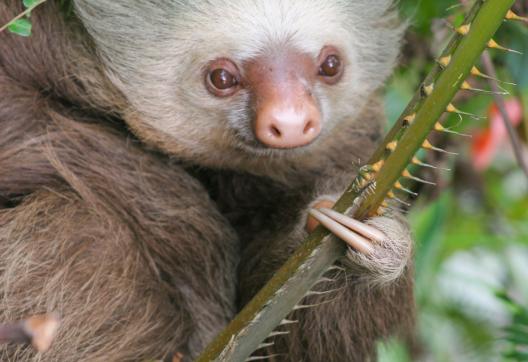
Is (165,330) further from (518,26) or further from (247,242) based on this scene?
(518,26)

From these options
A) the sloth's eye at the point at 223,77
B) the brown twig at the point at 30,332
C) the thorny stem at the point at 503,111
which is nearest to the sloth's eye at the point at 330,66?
the sloth's eye at the point at 223,77

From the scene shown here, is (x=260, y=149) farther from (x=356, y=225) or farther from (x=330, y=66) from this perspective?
(x=356, y=225)

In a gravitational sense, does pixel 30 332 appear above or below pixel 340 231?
below

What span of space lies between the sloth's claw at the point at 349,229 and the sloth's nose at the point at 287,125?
0.61 meters

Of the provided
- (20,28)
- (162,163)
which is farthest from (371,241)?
(162,163)

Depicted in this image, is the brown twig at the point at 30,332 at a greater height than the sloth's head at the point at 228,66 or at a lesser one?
lesser

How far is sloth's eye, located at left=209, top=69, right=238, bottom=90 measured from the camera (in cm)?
374

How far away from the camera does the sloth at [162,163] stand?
368 centimetres

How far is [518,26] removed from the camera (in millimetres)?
4562

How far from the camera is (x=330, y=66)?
12.9 feet

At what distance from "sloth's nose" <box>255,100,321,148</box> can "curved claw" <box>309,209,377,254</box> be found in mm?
609

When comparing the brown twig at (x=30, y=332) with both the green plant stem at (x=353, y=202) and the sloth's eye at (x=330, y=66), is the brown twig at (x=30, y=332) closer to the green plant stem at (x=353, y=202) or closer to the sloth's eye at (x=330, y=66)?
the green plant stem at (x=353, y=202)

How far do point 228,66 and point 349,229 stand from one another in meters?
1.16

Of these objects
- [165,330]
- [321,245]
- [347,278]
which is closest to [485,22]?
[321,245]
